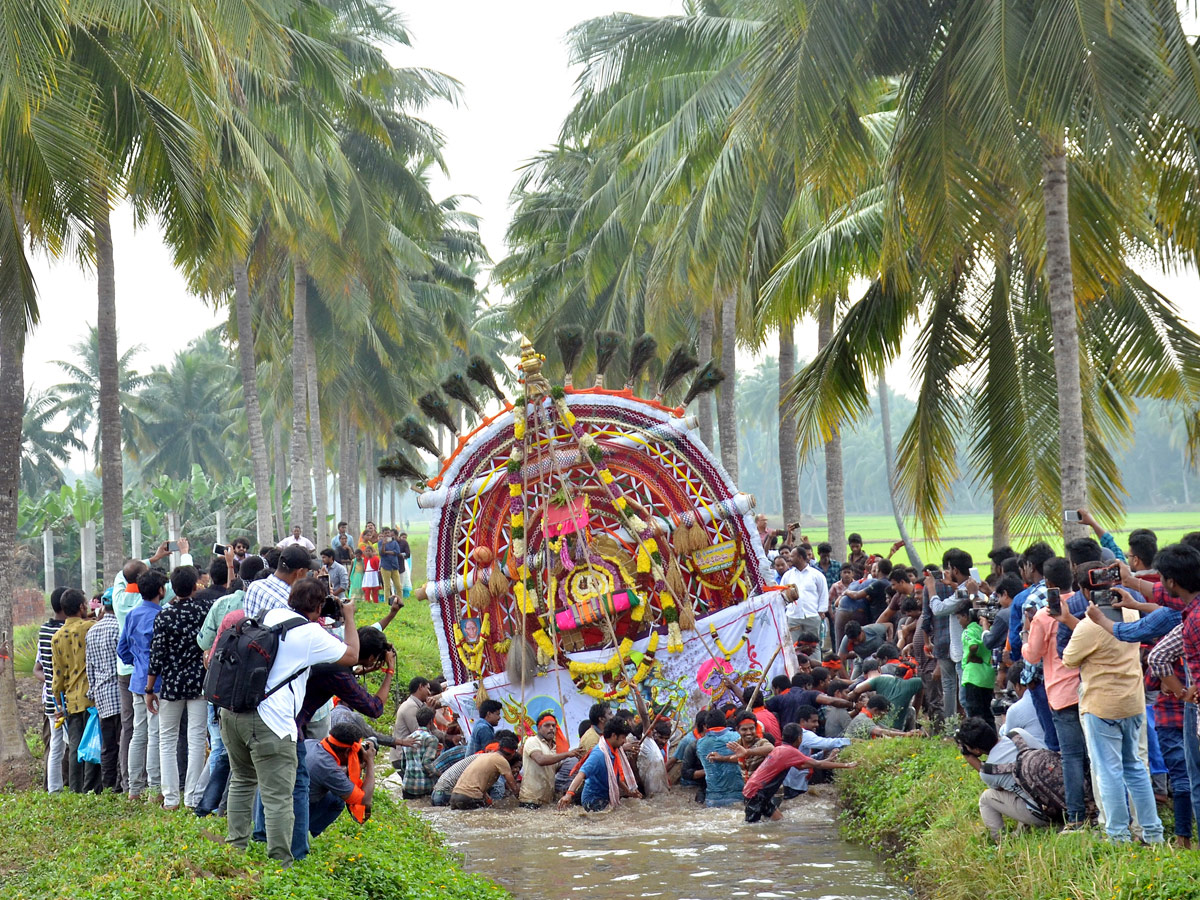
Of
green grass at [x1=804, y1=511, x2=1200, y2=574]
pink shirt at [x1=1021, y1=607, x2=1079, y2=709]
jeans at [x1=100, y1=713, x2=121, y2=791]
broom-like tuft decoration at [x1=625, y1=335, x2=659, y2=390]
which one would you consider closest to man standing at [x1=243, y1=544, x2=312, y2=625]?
jeans at [x1=100, y1=713, x2=121, y2=791]

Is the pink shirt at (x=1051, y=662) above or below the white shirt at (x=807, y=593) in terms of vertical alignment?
below

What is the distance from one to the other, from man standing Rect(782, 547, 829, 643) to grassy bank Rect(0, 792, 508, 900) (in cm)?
605

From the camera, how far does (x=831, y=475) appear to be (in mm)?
21406

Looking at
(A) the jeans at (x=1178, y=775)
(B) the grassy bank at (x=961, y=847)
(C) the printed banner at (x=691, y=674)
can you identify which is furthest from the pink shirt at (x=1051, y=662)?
(C) the printed banner at (x=691, y=674)

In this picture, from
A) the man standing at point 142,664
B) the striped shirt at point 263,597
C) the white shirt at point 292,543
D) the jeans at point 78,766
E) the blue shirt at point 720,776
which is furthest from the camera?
the blue shirt at point 720,776

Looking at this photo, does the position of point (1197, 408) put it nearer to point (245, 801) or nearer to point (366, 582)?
point (245, 801)

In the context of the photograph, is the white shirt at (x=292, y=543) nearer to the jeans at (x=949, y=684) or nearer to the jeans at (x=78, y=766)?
the jeans at (x=78, y=766)

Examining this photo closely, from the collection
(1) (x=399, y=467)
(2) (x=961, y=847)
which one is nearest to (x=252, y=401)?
(1) (x=399, y=467)

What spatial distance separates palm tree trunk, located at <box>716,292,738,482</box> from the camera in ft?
77.4

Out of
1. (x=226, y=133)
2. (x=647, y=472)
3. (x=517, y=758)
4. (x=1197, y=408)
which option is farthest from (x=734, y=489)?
(x=226, y=133)

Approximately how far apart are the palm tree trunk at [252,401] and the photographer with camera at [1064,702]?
17.6m

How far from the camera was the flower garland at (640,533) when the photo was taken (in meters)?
13.7

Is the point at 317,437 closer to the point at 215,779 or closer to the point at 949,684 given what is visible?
the point at 949,684

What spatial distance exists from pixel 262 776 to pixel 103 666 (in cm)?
387
